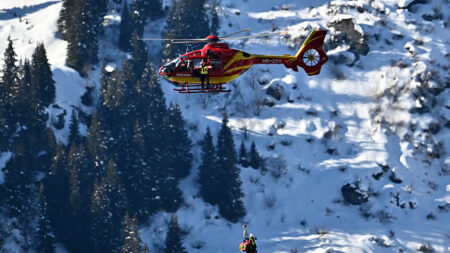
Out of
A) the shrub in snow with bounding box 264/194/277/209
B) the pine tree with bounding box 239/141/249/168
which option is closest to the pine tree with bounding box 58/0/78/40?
the pine tree with bounding box 239/141/249/168

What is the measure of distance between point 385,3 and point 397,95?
1910cm

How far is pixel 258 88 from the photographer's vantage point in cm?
11288

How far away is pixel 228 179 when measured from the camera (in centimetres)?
10081

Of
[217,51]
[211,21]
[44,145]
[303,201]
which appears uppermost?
[217,51]

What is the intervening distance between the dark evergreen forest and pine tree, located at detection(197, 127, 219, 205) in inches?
4.5

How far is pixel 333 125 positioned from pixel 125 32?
3131 cm

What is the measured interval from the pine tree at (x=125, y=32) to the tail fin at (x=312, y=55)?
190ft

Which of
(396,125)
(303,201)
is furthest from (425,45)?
(303,201)

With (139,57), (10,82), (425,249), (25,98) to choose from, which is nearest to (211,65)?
(425,249)

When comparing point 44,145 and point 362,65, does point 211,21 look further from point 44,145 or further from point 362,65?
point 44,145

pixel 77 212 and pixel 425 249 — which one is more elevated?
pixel 77 212

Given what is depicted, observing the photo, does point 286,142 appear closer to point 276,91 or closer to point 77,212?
point 276,91

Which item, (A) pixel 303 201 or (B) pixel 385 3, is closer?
(A) pixel 303 201

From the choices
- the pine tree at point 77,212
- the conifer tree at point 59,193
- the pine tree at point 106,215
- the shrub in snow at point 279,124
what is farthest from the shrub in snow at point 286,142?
the conifer tree at point 59,193
